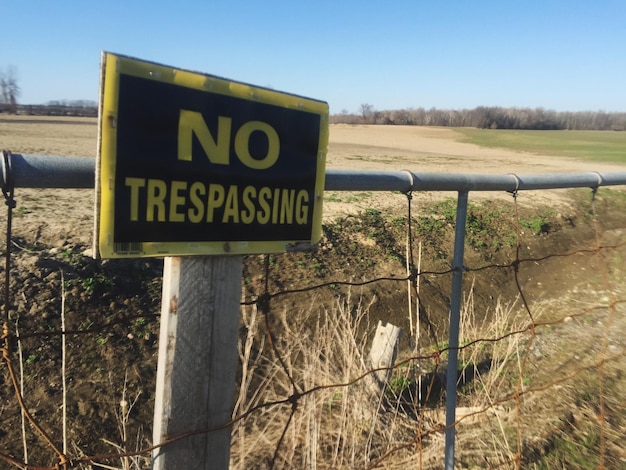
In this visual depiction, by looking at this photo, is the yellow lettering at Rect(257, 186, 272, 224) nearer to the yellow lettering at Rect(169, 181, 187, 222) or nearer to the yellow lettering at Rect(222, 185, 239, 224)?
the yellow lettering at Rect(222, 185, 239, 224)

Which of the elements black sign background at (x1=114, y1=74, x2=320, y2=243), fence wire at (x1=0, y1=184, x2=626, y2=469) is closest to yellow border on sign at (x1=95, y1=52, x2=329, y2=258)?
black sign background at (x1=114, y1=74, x2=320, y2=243)

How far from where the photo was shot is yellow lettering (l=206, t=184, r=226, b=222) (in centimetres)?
114

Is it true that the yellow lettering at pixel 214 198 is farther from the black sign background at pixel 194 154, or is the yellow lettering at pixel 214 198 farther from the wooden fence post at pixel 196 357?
the wooden fence post at pixel 196 357

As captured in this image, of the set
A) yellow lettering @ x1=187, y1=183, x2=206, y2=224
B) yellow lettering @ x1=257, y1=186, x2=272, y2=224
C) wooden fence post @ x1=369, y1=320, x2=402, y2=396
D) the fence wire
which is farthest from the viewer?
wooden fence post @ x1=369, y1=320, x2=402, y2=396

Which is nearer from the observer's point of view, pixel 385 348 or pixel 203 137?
pixel 203 137

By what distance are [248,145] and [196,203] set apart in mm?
184

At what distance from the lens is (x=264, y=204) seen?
1237mm

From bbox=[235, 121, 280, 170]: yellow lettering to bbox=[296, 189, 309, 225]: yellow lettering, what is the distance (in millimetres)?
124

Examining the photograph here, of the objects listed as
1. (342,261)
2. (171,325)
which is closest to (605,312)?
(342,261)

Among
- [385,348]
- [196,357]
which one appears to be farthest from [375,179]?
[385,348]

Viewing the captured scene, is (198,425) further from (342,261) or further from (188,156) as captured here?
(342,261)

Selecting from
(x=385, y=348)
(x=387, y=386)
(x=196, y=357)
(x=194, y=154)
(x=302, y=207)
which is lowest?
(x=387, y=386)

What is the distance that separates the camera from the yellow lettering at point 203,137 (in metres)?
1.09

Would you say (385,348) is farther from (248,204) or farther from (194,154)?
(194,154)
